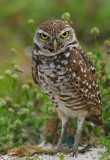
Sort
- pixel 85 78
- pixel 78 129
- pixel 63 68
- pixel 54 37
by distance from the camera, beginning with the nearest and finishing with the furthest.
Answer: pixel 54 37 → pixel 63 68 → pixel 85 78 → pixel 78 129

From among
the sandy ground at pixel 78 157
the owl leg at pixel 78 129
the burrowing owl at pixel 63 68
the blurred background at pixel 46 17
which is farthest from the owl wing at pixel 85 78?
the blurred background at pixel 46 17

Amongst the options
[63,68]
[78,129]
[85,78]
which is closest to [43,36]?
[63,68]

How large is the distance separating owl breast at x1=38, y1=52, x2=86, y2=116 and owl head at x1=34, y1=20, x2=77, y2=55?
10 cm

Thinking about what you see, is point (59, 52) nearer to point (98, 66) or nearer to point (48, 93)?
point (48, 93)

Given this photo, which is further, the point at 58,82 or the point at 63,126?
the point at 63,126

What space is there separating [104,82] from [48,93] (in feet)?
2.37

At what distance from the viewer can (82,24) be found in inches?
387

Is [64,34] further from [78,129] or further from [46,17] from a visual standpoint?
[46,17]

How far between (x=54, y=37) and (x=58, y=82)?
395mm

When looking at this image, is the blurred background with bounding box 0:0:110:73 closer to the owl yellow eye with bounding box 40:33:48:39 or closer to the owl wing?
the owl wing

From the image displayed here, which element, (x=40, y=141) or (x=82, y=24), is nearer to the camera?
(x=40, y=141)

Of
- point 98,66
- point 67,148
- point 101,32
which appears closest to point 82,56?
point 98,66

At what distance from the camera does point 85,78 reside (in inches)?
181

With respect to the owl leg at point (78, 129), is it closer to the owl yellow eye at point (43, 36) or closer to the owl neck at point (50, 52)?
the owl neck at point (50, 52)
